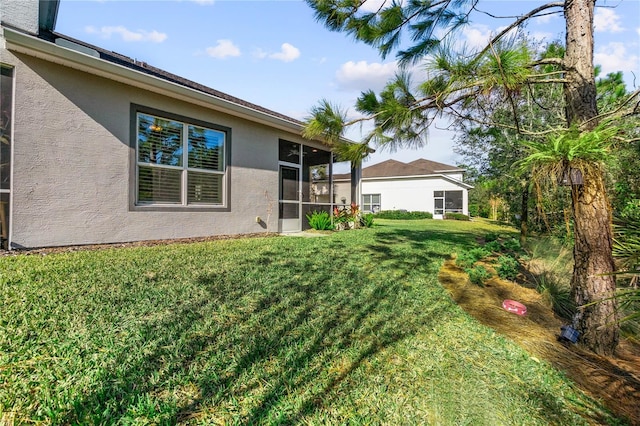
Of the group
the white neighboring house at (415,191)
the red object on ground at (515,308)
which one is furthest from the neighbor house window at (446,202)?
the red object on ground at (515,308)

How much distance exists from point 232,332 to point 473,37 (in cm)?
402

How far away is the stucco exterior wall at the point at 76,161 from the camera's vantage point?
14.9 ft

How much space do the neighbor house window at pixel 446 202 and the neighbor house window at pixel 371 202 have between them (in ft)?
16.1

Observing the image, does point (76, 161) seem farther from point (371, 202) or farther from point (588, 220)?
point (371, 202)

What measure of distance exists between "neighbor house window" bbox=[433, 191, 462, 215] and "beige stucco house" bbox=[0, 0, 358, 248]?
19674 mm

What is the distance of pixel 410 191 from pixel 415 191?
43 centimetres

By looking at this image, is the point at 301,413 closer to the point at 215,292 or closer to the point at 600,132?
the point at 215,292

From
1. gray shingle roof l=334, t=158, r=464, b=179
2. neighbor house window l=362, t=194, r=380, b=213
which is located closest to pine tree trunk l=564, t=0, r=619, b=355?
gray shingle roof l=334, t=158, r=464, b=179

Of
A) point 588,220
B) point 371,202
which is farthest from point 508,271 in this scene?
point 371,202

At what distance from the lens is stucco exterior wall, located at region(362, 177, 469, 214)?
24109mm

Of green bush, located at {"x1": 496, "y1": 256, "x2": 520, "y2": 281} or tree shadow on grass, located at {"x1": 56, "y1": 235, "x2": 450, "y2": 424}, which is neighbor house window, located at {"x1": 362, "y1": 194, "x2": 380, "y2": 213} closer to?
green bush, located at {"x1": 496, "y1": 256, "x2": 520, "y2": 281}

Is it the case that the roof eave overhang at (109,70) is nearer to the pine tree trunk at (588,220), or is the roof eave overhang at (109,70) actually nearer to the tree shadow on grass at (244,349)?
the tree shadow on grass at (244,349)

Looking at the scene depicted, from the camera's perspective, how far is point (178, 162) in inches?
257

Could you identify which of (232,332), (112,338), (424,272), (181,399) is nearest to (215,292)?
(232,332)
